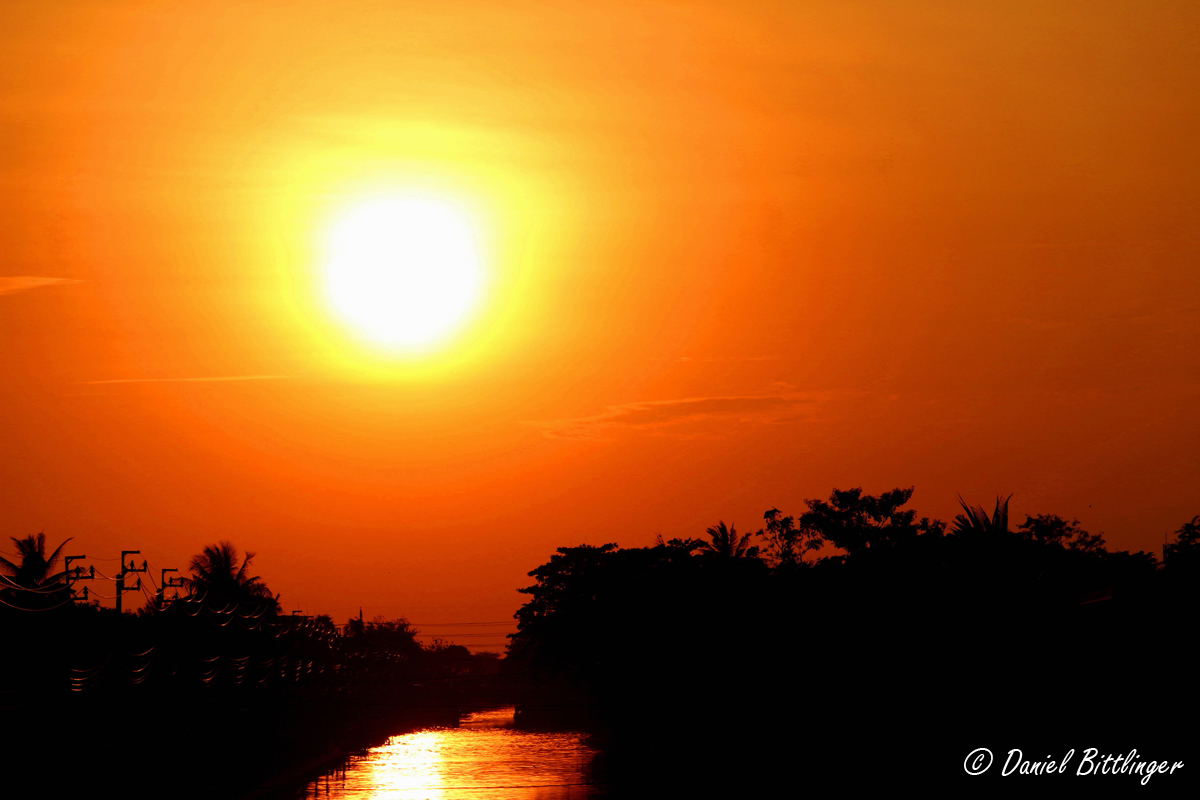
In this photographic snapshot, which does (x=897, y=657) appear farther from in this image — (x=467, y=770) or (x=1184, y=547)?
(x=467, y=770)

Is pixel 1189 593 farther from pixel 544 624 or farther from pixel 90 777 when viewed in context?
pixel 544 624

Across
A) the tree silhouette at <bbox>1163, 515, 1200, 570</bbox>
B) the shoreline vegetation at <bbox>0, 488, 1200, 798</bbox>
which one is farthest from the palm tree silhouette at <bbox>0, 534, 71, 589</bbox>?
the tree silhouette at <bbox>1163, 515, 1200, 570</bbox>

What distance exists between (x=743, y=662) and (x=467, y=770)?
1306 inches

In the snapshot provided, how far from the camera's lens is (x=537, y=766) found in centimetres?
7206

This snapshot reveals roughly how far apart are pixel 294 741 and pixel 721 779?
4150 centimetres

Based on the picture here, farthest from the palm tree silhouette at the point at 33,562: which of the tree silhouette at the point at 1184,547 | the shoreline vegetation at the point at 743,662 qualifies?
the tree silhouette at the point at 1184,547

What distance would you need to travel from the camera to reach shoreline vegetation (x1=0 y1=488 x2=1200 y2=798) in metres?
26.4

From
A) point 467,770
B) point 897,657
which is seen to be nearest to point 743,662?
point 897,657

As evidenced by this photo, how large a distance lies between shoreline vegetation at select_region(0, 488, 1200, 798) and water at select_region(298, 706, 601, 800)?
277 centimetres

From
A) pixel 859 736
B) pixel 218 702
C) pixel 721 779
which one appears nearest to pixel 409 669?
pixel 218 702

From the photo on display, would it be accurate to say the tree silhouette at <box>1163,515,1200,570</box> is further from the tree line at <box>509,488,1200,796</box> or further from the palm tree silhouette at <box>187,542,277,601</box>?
the palm tree silhouette at <box>187,542,277,601</box>

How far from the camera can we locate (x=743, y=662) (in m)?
45.1

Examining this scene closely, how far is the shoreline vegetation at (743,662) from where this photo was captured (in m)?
26.4

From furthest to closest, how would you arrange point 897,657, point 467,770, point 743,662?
1. point 467,770
2. point 743,662
3. point 897,657
